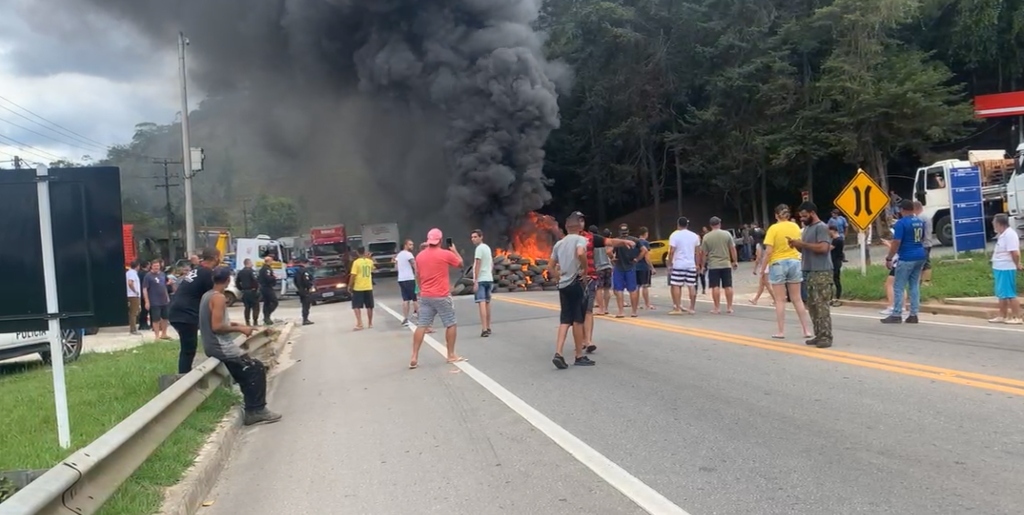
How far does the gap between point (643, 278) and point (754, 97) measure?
26.0 m

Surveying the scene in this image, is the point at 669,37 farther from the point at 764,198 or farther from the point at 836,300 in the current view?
the point at 836,300

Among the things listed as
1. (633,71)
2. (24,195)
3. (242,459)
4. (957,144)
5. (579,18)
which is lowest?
(242,459)

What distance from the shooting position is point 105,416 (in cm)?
688

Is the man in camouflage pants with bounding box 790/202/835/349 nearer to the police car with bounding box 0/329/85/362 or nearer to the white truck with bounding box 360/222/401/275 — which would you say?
the police car with bounding box 0/329/85/362

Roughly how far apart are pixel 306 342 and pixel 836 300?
33.2 ft

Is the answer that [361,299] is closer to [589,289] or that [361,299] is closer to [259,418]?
[589,289]

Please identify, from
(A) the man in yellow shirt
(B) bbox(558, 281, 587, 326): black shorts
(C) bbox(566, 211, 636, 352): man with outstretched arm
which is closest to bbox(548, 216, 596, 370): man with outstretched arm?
(B) bbox(558, 281, 587, 326): black shorts

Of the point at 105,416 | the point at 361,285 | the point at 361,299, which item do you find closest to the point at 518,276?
the point at 361,299

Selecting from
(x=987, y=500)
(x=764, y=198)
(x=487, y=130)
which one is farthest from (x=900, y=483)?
(x=764, y=198)

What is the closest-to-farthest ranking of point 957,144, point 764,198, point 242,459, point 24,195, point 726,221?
point 24,195
point 242,459
point 957,144
point 764,198
point 726,221

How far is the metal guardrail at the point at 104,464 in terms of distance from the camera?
3479mm

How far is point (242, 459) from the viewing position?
626 cm

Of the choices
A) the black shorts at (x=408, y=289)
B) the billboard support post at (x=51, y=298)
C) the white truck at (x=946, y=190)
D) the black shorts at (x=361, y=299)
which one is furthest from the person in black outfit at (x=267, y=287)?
the white truck at (x=946, y=190)

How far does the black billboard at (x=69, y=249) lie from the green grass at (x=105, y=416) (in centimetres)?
94
